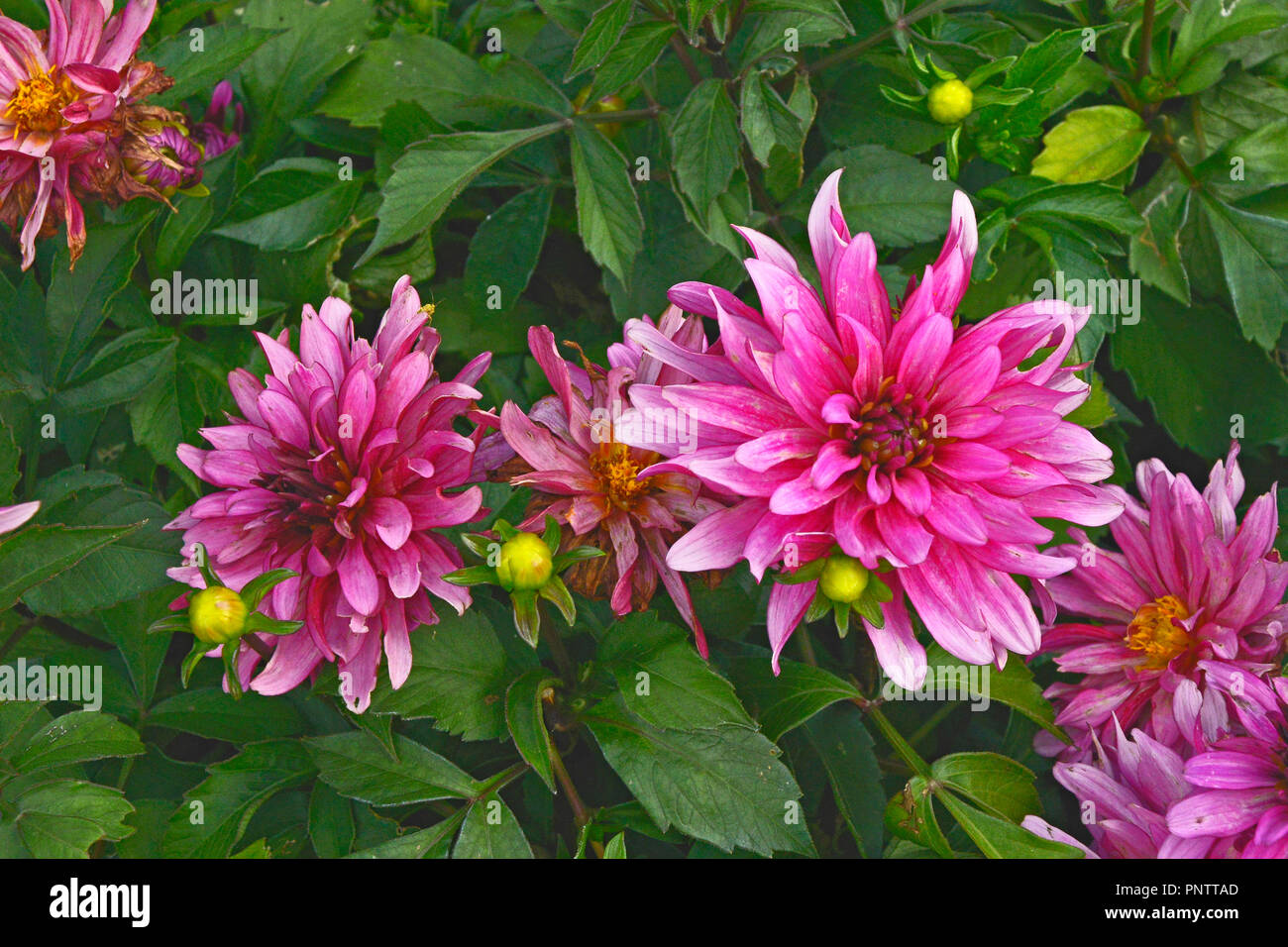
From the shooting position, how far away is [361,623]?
1004 millimetres

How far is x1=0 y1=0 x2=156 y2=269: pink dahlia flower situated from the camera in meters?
1.20

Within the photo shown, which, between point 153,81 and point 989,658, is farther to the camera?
point 153,81

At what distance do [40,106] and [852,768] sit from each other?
1205mm

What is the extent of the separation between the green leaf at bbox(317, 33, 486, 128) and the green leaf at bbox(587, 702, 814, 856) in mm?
824

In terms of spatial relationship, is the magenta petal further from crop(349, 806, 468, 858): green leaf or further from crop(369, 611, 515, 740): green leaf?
crop(349, 806, 468, 858): green leaf

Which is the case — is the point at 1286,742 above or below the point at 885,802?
above

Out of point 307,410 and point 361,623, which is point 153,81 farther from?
point 361,623

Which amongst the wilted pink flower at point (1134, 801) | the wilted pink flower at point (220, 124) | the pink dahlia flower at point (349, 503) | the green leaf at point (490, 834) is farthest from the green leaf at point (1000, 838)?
the wilted pink flower at point (220, 124)

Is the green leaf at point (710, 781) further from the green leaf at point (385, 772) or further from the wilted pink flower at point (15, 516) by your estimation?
the wilted pink flower at point (15, 516)

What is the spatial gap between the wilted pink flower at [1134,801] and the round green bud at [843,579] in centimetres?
42

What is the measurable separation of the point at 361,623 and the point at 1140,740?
0.80m

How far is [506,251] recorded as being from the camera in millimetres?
1377

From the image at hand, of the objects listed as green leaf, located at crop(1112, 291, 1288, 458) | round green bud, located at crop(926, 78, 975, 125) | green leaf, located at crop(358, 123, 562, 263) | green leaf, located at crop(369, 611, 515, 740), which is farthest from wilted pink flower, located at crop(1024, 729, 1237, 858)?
green leaf, located at crop(358, 123, 562, 263)
